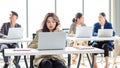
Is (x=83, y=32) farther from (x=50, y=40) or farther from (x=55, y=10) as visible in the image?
(x=55, y=10)

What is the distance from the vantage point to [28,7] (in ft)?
21.8

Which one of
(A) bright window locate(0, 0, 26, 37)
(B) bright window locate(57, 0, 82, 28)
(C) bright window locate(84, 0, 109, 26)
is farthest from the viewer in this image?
A: (C) bright window locate(84, 0, 109, 26)

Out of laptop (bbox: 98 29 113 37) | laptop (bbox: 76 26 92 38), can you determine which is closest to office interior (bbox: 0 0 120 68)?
laptop (bbox: 98 29 113 37)

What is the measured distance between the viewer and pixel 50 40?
9.58 ft

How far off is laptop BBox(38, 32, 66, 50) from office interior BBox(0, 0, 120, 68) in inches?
135

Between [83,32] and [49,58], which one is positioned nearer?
[49,58]

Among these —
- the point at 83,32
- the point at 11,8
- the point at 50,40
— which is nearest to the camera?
the point at 50,40

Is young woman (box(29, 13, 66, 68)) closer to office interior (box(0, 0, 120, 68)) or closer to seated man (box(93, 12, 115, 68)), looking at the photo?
seated man (box(93, 12, 115, 68))

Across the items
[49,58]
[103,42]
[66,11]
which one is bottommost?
[49,58]

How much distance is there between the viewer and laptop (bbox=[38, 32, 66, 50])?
9.52 feet

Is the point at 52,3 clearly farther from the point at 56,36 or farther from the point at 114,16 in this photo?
the point at 56,36

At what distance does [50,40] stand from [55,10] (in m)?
3.95

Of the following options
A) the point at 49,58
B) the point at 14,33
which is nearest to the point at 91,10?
the point at 14,33

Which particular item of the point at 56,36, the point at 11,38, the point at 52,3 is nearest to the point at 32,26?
the point at 52,3
